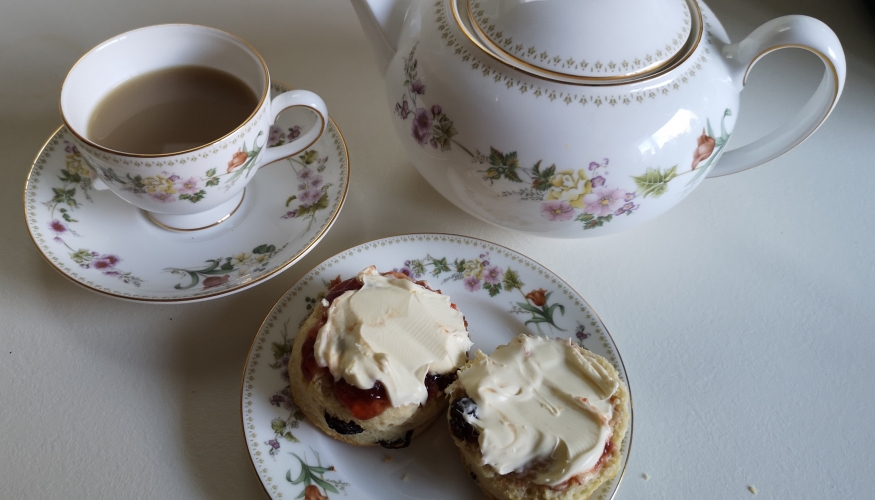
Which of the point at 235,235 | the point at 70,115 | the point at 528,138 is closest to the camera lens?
the point at 528,138

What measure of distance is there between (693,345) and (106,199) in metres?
0.95

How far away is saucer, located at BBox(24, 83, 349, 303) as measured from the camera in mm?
806

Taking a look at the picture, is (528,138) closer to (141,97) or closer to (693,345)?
(693,345)

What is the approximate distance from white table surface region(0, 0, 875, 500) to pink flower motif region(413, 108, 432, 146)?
23cm

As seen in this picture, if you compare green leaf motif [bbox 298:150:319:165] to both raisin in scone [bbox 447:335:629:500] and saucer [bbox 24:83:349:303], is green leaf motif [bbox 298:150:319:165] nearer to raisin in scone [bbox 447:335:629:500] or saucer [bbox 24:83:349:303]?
saucer [bbox 24:83:349:303]

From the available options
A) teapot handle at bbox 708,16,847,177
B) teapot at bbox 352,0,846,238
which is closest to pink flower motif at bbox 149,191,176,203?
teapot at bbox 352,0,846,238

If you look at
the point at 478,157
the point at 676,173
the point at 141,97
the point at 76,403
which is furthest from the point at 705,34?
the point at 76,403

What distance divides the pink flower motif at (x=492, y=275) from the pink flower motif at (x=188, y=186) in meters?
0.43

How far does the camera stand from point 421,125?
2.52 ft

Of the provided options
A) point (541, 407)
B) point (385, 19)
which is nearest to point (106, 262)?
point (385, 19)

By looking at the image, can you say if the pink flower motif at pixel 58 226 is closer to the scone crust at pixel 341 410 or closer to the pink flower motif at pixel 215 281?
the pink flower motif at pixel 215 281

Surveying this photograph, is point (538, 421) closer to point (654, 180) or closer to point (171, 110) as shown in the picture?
point (654, 180)

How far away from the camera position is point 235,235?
898 millimetres

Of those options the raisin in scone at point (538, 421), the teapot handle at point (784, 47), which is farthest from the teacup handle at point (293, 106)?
the teapot handle at point (784, 47)
